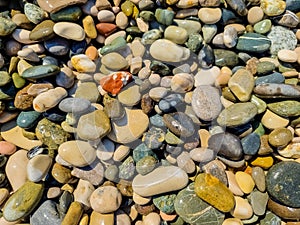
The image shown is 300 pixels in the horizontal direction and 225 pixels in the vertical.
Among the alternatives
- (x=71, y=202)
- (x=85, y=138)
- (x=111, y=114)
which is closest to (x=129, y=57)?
(x=111, y=114)

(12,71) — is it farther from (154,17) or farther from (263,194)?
(263,194)

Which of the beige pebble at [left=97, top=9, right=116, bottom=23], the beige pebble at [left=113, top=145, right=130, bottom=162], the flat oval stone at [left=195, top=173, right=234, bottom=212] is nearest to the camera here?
the flat oval stone at [left=195, top=173, right=234, bottom=212]

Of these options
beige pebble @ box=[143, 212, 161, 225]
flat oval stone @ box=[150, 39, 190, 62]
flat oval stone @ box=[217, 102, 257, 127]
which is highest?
flat oval stone @ box=[150, 39, 190, 62]

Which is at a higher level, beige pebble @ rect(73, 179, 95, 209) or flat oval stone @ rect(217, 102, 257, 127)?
flat oval stone @ rect(217, 102, 257, 127)

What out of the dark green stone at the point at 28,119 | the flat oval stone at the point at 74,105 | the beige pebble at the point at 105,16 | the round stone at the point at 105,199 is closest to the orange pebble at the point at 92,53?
the beige pebble at the point at 105,16

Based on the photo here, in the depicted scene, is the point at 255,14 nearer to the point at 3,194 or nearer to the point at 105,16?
the point at 105,16

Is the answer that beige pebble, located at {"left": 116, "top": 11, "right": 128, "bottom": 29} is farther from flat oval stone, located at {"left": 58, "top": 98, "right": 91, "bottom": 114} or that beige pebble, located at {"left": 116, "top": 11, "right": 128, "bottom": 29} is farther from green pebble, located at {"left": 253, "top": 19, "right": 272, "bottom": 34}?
green pebble, located at {"left": 253, "top": 19, "right": 272, "bottom": 34}

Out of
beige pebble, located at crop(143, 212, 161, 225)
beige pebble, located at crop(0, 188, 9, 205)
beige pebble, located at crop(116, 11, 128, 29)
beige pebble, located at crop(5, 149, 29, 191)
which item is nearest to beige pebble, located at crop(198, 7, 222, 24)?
beige pebble, located at crop(116, 11, 128, 29)
